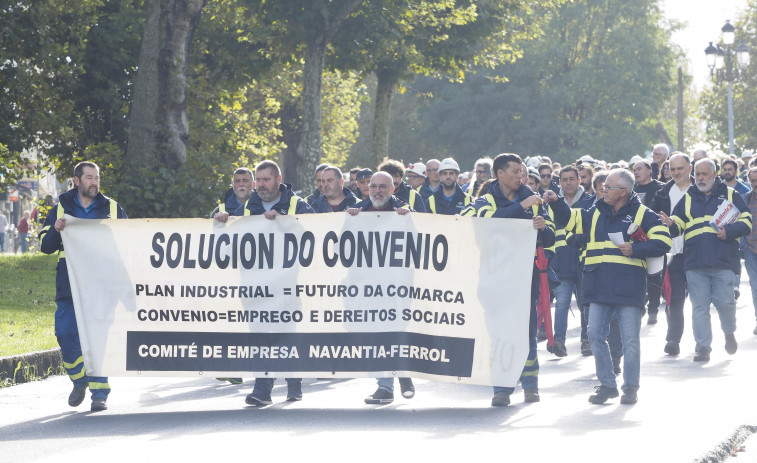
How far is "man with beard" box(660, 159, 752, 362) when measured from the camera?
516 inches

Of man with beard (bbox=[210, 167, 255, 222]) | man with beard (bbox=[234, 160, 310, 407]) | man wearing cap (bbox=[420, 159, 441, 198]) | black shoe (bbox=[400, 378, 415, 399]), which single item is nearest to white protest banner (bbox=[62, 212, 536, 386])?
man with beard (bbox=[234, 160, 310, 407])

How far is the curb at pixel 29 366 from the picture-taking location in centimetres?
1233

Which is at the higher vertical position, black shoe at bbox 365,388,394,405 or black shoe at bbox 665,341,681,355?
black shoe at bbox 665,341,681,355

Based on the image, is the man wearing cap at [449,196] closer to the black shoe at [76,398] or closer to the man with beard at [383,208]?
the man with beard at [383,208]

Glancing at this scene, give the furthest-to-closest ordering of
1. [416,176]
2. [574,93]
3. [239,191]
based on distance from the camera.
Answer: [574,93], [416,176], [239,191]

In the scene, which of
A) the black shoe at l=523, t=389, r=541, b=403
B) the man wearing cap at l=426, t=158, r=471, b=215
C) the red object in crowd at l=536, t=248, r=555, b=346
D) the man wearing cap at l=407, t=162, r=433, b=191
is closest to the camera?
the black shoe at l=523, t=389, r=541, b=403

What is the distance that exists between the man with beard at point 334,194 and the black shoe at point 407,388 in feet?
5.77

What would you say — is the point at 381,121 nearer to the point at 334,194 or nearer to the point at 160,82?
the point at 160,82

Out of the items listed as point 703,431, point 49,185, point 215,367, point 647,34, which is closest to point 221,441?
point 215,367

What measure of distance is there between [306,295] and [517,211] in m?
1.73

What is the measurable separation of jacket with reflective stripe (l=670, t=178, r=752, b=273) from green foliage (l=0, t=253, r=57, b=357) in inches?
253

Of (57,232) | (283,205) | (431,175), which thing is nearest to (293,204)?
(283,205)

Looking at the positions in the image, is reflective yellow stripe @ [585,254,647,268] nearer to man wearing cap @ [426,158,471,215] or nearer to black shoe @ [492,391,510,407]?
A: black shoe @ [492,391,510,407]

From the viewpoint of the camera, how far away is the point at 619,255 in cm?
1032
